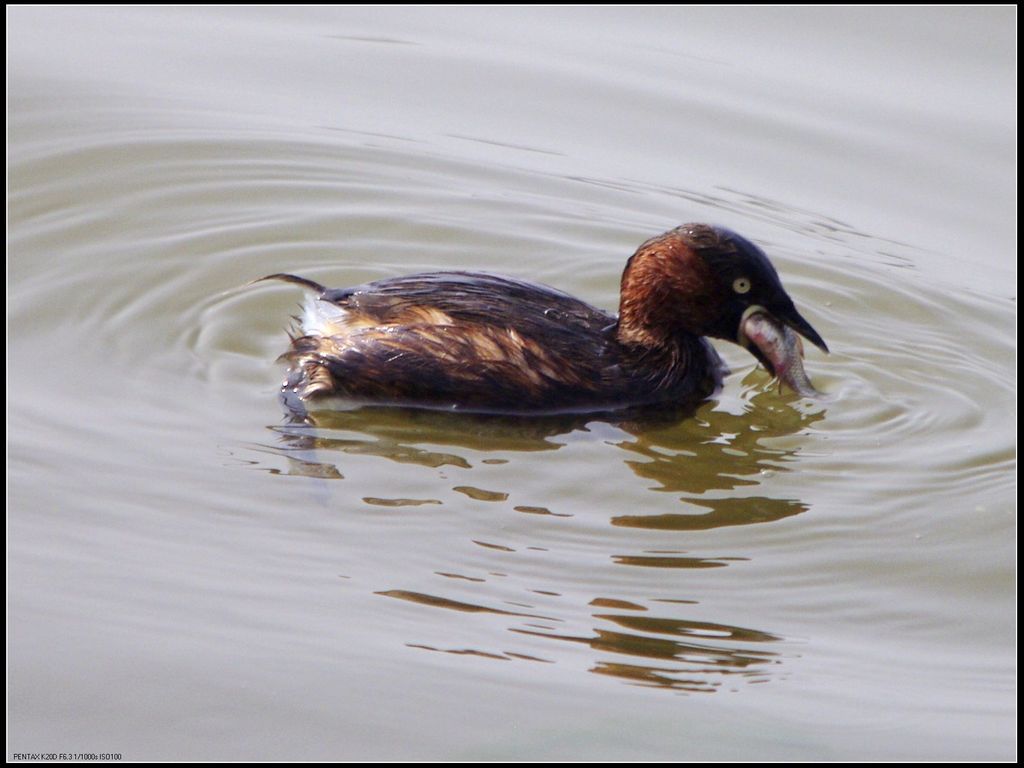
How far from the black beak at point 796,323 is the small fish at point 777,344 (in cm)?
3

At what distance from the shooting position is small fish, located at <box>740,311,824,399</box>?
653 centimetres

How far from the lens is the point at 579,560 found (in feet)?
17.3

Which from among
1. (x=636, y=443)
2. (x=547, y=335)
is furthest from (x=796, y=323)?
(x=547, y=335)

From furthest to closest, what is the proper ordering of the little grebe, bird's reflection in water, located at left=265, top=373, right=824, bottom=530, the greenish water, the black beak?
the black beak < the little grebe < bird's reflection in water, located at left=265, top=373, right=824, bottom=530 < the greenish water

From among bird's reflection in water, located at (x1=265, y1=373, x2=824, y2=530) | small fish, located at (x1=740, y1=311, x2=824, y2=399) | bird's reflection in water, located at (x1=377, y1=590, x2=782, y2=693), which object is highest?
small fish, located at (x1=740, y1=311, x2=824, y2=399)

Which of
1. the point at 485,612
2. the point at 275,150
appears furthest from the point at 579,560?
the point at 275,150

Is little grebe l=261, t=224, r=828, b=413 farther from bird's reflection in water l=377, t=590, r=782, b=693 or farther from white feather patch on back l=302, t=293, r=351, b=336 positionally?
bird's reflection in water l=377, t=590, r=782, b=693

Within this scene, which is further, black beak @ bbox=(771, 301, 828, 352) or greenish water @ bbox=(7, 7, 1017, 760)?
black beak @ bbox=(771, 301, 828, 352)

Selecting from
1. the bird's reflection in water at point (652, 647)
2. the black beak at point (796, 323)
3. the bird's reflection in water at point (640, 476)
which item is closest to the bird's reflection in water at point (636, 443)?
the bird's reflection in water at point (640, 476)

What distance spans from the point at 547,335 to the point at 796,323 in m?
0.99

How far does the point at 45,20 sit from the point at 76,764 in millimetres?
6847

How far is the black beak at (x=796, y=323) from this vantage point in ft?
21.3

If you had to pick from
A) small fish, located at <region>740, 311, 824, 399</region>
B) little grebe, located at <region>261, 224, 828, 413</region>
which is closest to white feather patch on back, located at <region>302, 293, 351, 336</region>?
little grebe, located at <region>261, 224, 828, 413</region>

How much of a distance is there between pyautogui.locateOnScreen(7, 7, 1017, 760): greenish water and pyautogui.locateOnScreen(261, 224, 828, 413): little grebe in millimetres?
153
